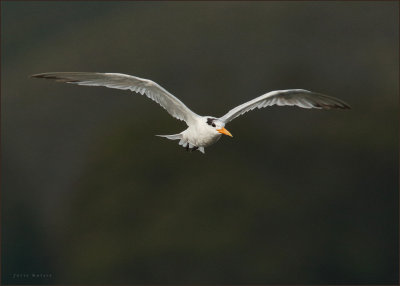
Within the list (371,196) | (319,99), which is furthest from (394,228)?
(319,99)

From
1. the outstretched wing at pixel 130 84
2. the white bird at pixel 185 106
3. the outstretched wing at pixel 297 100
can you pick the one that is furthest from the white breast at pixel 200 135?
the outstretched wing at pixel 297 100

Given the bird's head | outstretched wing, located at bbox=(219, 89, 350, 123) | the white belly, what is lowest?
the white belly

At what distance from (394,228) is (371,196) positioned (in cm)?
138

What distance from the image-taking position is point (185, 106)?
30.5 feet

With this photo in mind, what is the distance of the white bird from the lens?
888 cm

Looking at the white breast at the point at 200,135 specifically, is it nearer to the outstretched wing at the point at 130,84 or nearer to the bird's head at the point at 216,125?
the bird's head at the point at 216,125

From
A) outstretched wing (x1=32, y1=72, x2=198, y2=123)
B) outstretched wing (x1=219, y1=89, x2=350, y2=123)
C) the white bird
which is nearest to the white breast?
the white bird

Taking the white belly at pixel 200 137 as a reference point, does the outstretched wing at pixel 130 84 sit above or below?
above

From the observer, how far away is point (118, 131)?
97.7 ft

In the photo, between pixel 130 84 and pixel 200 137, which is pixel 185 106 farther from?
pixel 130 84

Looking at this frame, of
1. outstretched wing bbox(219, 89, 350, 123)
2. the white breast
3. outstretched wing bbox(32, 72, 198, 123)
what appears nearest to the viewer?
outstretched wing bbox(32, 72, 198, 123)

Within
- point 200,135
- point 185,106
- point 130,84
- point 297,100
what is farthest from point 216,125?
point 297,100

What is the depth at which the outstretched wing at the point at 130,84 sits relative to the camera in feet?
28.8

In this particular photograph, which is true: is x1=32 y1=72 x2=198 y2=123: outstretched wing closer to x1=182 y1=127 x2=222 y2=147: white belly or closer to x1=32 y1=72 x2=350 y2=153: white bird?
x1=32 y1=72 x2=350 y2=153: white bird
